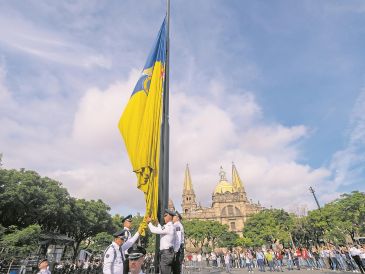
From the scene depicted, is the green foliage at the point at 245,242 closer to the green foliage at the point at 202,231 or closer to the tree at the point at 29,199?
the green foliage at the point at 202,231

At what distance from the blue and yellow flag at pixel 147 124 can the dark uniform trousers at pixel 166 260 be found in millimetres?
669

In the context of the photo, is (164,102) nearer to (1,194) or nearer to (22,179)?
(1,194)

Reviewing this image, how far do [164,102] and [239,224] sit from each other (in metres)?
74.2

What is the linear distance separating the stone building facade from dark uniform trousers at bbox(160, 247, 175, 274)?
237ft

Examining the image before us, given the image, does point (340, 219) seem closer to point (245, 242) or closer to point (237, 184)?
point (245, 242)

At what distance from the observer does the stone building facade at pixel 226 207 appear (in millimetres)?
74375

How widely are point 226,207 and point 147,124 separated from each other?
247 ft

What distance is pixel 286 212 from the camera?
5284 centimetres

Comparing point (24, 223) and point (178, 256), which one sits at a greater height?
point (24, 223)

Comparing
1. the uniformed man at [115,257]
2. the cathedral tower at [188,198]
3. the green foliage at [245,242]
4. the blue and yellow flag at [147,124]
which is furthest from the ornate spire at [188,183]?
the uniformed man at [115,257]

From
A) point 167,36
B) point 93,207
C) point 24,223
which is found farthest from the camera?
point 93,207

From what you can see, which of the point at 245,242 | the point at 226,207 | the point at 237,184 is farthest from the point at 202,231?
the point at 237,184

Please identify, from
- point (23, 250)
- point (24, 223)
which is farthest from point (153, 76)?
point (24, 223)

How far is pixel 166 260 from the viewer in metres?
4.66
